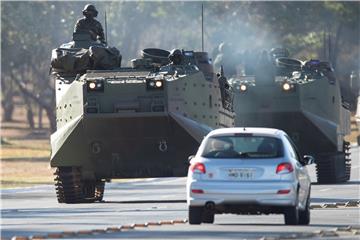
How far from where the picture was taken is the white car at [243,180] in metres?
21.0

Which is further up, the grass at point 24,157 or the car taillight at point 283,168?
the car taillight at point 283,168

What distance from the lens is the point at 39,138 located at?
9281 cm

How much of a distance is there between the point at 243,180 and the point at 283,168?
1.85 ft

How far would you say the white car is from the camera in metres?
21.0

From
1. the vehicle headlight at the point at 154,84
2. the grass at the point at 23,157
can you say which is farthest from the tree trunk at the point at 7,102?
the vehicle headlight at the point at 154,84

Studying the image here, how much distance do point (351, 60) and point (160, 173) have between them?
211ft

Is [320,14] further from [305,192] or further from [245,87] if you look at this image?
[305,192]

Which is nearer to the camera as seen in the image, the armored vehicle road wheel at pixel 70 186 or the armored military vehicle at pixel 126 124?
the armored military vehicle at pixel 126 124

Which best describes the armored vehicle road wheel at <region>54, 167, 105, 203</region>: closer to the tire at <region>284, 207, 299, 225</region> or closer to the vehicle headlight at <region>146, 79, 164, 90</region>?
the vehicle headlight at <region>146, 79, 164, 90</region>

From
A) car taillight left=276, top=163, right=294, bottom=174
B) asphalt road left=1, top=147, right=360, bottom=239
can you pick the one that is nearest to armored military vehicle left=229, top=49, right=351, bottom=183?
asphalt road left=1, top=147, right=360, bottom=239

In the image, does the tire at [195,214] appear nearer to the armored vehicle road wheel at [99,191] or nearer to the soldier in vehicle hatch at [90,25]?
the armored vehicle road wheel at [99,191]

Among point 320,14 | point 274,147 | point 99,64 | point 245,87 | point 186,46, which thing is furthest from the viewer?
point 186,46

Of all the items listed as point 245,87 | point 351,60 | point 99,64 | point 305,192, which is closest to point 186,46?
point 351,60

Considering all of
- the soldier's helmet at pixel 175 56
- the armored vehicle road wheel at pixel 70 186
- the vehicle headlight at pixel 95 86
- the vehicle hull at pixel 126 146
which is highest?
the soldier's helmet at pixel 175 56
